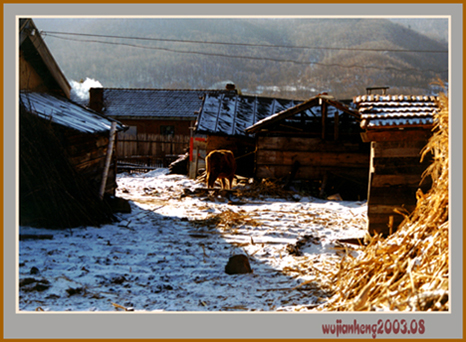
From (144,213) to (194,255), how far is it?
4048mm

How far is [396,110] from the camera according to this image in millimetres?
7566

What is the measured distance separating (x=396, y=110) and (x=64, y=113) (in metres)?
7.41

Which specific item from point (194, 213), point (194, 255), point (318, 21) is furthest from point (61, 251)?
point (318, 21)

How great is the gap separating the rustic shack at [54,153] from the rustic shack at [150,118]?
1589cm

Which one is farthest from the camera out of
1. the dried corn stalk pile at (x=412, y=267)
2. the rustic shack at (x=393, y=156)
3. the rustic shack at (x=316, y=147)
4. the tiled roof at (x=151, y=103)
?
the tiled roof at (x=151, y=103)

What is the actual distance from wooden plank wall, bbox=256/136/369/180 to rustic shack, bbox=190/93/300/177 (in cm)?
165

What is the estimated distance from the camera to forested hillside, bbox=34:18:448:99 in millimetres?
59500

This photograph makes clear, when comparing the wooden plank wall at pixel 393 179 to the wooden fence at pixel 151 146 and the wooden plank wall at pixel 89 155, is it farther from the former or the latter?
the wooden fence at pixel 151 146

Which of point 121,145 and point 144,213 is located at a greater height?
point 121,145

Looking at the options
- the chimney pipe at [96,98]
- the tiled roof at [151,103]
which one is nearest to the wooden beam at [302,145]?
the tiled roof at [151,103]

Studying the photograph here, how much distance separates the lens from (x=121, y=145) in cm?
2833

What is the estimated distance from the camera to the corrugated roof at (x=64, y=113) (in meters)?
8.88

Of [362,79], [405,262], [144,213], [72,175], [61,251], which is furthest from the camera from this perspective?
[362,79]
